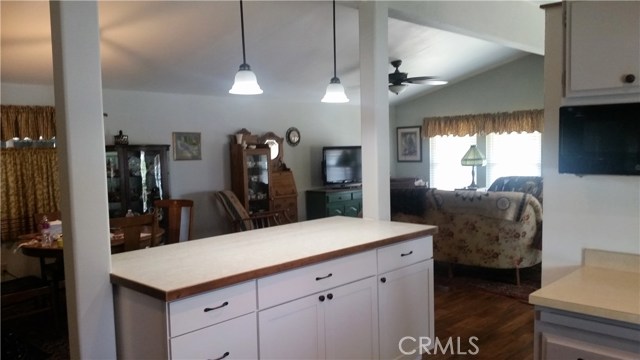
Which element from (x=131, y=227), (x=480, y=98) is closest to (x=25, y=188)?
(x=131, y=227)

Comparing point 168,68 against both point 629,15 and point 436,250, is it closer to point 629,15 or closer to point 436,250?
point 436,250

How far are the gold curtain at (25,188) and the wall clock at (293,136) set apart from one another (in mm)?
3142

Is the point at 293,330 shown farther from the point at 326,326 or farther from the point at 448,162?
the point at 448,162

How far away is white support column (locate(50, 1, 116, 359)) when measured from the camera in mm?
1798

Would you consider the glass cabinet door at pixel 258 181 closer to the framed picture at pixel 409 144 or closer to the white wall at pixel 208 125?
the white wall at pixel 208 125

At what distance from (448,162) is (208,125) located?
4.36m

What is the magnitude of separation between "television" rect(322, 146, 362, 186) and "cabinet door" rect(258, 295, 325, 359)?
5.12m

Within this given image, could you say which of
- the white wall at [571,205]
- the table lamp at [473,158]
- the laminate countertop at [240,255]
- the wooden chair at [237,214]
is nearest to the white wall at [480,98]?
the table lamp at [473,158]

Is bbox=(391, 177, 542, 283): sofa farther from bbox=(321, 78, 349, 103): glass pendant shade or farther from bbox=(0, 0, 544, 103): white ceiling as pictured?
bbox=(321, 78, 349, 103): glass pendant shade

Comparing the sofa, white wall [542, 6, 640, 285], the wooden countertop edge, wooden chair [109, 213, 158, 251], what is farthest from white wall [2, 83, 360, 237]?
white wall [542, 6, 640, 285]

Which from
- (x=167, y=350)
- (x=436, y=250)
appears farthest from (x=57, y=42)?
(x=436, y=250)

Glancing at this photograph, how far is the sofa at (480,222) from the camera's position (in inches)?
171

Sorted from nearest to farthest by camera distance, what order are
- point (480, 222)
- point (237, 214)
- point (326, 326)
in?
point (326, 326)
point (480, 222)
point (237, 214)

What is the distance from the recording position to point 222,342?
188cm
